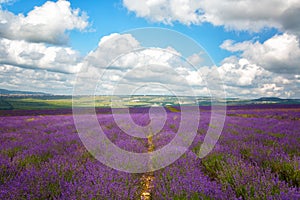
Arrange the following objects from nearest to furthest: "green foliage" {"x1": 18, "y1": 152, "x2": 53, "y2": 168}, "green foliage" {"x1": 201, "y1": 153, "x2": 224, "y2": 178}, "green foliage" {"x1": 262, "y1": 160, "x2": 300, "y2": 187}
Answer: "green foliage" {"x1": 262, "y1": 160, "x2": 300, "y2": 187} < "green foliage" {"x1": 18, "y1": 152, "x2": 53, "y2": 168} < "green foliage" {"x1": 201, "y1": 153, "x2": 224, "y2": 178}

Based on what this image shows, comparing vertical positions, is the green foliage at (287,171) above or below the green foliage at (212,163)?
above

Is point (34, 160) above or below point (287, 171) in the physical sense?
below

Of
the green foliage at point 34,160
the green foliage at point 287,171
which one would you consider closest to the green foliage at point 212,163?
the green foliage at point 287,171

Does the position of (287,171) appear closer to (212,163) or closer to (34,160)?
(212,163)

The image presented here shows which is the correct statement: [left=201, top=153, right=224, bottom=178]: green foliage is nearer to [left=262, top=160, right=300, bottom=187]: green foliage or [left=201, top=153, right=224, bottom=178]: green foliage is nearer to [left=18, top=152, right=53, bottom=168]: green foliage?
[left=262, top=160, right=300, bottom=187]: green foliage

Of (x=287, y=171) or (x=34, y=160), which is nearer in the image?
(x=287, y=171)

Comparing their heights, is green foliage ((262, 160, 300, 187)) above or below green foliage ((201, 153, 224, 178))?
above

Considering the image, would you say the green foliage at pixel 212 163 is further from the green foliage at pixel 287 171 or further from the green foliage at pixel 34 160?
the green foliage at pixel 34 160

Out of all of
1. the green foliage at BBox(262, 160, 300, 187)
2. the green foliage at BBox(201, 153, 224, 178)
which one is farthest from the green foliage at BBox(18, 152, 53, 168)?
the green foliage at BBox(262, 160, 300, 187)

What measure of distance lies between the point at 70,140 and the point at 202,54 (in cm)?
434

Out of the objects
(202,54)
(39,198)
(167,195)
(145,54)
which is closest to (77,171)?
(39,198)

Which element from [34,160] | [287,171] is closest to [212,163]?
[287,171]

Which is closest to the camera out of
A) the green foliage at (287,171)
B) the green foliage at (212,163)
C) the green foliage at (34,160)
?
the green foliage at (287,171)

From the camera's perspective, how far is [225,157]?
4.51 meters
